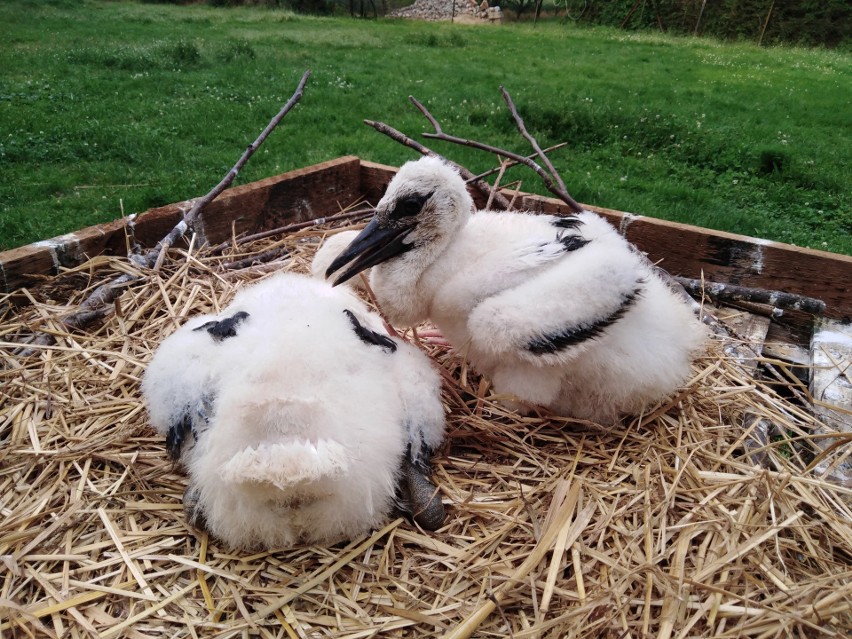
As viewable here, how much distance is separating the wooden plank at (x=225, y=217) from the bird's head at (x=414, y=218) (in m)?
1.60

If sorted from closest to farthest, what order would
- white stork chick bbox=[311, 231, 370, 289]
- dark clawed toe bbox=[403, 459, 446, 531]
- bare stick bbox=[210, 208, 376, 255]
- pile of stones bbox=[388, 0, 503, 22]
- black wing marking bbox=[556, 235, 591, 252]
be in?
dark clawed toe bbox=[403, 459, 446, 531], black wing marking bbox=[556, 235, 591, 252], white stork chick bbox=[311, 231, 370, 289], bare stick bbox=[210, 208, 376, 255], pile of stones bbox=[388, 0, 503, 22]

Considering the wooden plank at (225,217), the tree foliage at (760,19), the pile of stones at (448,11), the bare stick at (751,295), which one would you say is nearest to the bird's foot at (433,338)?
the bare stick at (751,295)

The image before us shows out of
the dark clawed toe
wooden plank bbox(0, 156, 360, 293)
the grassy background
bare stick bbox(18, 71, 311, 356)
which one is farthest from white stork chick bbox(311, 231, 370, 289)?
the grassy background

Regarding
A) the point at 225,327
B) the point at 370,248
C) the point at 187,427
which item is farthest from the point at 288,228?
the point at 187,427

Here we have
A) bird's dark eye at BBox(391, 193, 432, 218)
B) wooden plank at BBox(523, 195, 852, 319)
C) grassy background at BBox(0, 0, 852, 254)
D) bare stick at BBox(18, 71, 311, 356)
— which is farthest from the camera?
grassy background at BBox(0, 0, 852, 254)

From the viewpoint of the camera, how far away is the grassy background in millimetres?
5055

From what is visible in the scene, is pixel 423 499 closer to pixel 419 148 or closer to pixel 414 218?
pixel 414 218

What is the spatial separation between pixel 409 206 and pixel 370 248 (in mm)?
228

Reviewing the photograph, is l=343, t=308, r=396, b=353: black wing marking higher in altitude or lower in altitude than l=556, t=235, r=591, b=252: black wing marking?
lower

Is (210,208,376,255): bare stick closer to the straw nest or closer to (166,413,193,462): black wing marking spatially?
the straw nest

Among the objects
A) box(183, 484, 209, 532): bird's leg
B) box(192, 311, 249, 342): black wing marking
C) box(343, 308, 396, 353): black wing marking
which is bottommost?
box(183, 484, 209, 532): bird's leg

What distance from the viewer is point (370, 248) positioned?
2.37m

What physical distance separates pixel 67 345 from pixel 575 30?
18.5 meters

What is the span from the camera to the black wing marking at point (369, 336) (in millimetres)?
1992
